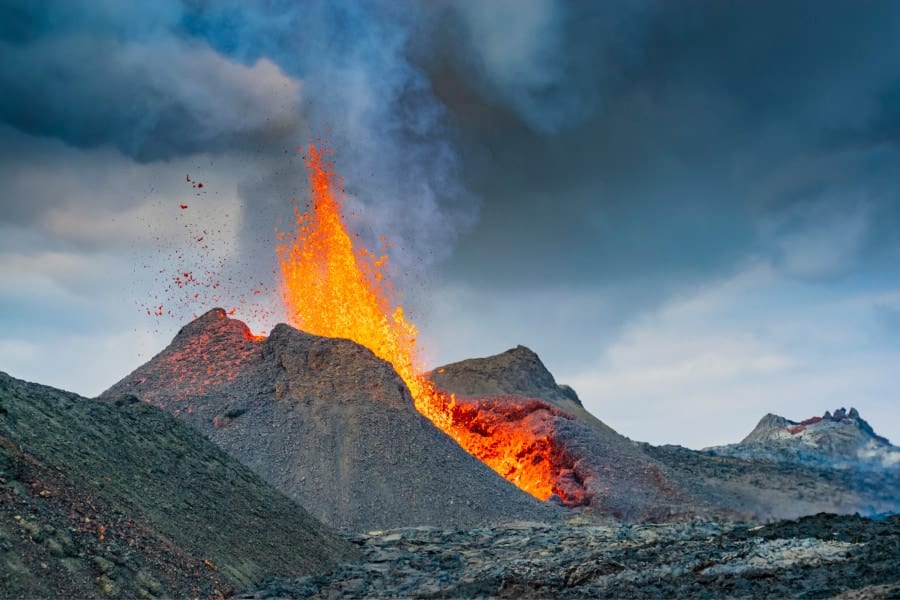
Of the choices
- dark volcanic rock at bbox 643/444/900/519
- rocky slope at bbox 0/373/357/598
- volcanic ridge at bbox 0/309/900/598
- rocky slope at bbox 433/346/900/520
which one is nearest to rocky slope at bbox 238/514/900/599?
volcanic ridge at bbox 0/309/900/598

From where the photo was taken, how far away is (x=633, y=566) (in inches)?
741

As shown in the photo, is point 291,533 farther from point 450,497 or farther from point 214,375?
point 214,375

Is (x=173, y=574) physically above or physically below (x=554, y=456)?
below

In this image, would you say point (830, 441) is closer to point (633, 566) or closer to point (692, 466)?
point (692, 466)

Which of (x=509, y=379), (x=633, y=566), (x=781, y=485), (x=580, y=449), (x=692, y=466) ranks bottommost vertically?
(x=633, y=566)

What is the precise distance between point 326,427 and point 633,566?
15564 mm

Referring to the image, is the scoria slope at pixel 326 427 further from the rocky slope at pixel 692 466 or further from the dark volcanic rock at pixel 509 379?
the dark volcanic rock at pixel 509 379

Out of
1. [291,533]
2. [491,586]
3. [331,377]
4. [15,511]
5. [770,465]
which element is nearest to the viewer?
[15,511]

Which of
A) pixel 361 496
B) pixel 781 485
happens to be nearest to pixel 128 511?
pixel 361 496

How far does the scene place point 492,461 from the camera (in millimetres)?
41906

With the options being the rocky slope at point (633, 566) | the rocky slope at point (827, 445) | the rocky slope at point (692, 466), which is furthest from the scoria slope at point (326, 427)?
the rocky slope at point (827, 445)

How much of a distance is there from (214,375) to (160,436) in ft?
41.7

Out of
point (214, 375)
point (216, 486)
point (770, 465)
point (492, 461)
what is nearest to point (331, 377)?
point (214, 375)

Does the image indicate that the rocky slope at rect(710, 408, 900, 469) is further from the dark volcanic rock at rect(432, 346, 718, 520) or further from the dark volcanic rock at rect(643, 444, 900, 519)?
the dark volcanic rock at rect(432, 346, 718, 520)
